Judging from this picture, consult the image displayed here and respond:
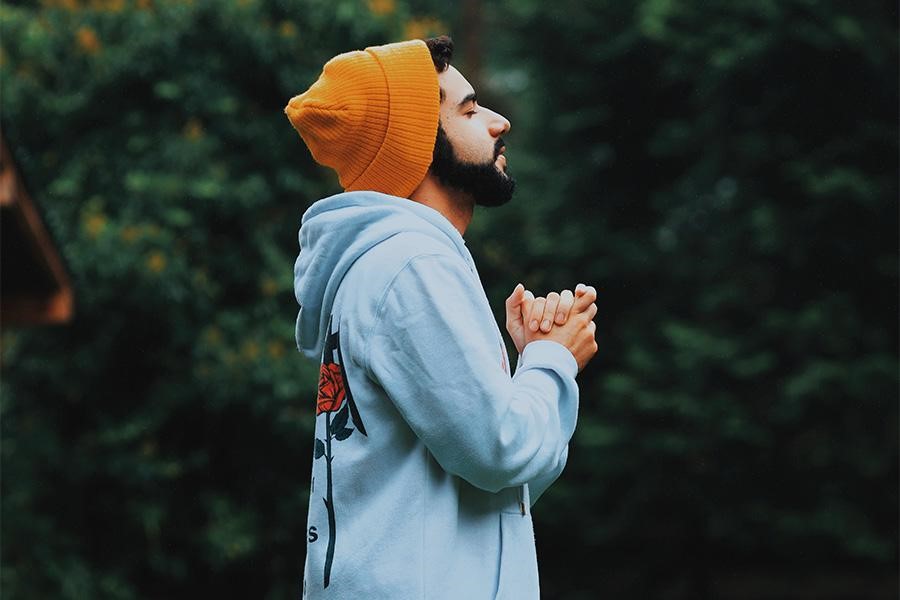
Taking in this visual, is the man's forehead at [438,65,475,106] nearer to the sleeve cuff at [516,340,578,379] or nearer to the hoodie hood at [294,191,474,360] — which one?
the hoodie hood at [294,191,474,360]

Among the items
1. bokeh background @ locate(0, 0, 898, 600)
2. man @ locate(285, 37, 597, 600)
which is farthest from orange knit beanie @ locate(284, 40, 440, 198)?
bokeh background @ locate(0, 0, 898, 600)

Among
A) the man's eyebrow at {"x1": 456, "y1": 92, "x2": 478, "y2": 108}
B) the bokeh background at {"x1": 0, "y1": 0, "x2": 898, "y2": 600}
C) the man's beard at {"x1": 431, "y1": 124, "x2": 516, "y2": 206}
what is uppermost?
the man's eyebrow at {"x1": 456, "y1": 92, "x2": 478, "y2": 108}

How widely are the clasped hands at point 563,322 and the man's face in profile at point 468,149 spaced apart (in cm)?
17

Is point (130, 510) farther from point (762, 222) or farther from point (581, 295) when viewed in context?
point (581, 295)

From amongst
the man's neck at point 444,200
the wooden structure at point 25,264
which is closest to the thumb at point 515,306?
the man's neck at point 444,200

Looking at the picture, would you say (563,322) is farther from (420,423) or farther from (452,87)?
(452,87)

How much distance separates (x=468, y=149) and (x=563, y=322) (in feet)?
1.01

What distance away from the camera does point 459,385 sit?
1.54 meters

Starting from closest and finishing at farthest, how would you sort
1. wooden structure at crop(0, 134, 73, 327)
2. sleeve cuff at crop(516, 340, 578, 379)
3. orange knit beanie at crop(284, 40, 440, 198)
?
sleeve cuff at crop(516, 340, 578, 379)
orange knit beanie at crop(284, 40, 440, 198)
wooden structure at crop(0, 134, 73, 327)

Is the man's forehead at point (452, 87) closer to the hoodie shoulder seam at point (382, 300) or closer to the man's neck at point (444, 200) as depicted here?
the man's neck at point (444, 200)

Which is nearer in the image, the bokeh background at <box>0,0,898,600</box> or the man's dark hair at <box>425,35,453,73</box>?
the man's dark hair at <box>425,35,453,73</box>

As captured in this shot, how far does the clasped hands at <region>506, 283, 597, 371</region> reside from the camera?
1.72 metres

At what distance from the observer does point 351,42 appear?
816 centimetres

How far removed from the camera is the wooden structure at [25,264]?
4594 mm
